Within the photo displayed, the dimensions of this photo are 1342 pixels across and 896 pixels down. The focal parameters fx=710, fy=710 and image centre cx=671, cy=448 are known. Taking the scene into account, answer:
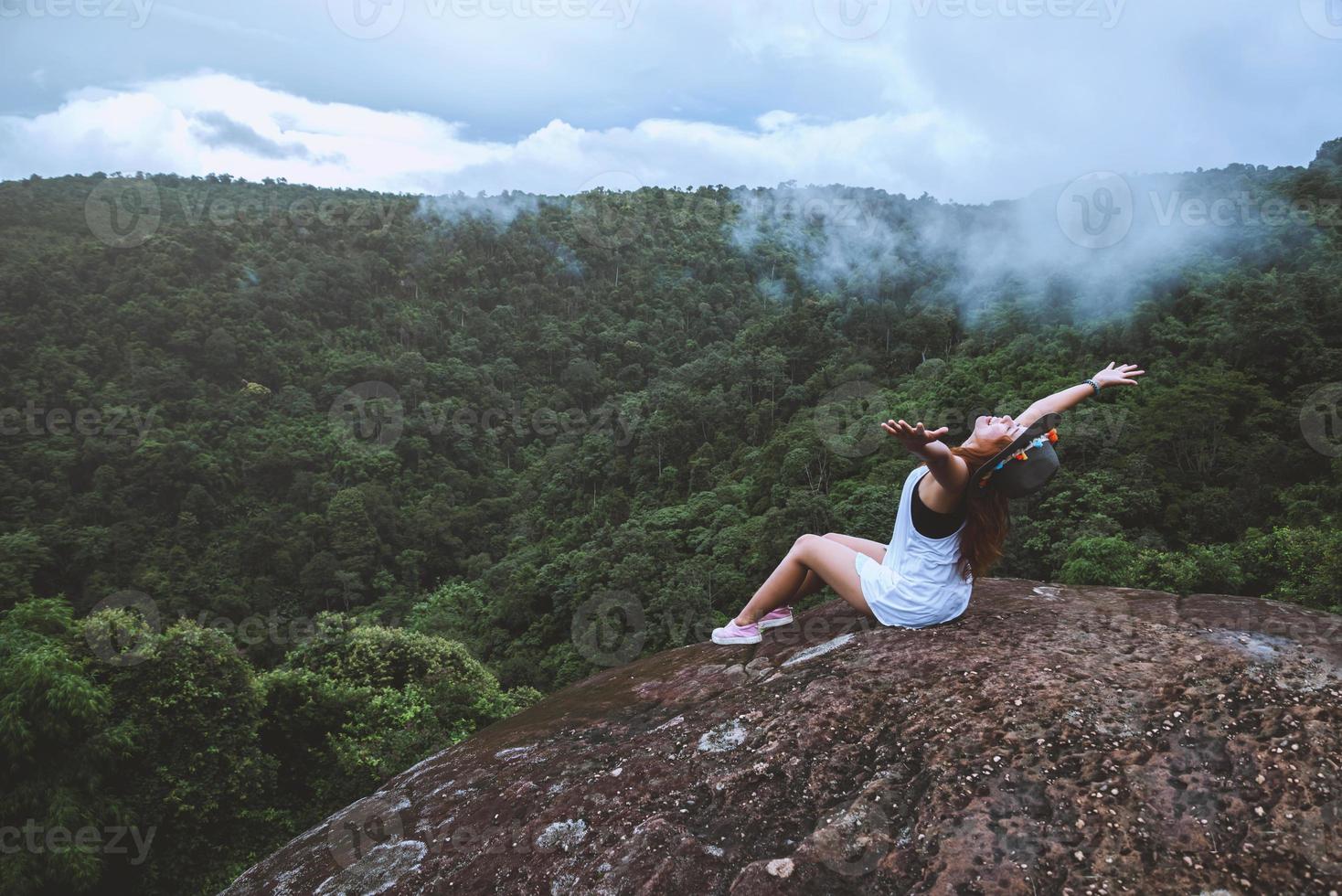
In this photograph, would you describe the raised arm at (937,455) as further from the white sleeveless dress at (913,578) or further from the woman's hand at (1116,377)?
the woman's hand at (1116,377)

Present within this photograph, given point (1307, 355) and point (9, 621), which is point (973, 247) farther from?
point (9, 621)

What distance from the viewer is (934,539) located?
3.84 meters

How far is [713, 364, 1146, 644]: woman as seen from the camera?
3.36 m

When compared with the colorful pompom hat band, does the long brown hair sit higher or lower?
lower

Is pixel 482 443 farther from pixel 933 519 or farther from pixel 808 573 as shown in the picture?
pixel 933 519

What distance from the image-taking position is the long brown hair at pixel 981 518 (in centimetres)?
352

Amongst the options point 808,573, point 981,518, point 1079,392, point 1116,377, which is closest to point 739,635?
point 808,573

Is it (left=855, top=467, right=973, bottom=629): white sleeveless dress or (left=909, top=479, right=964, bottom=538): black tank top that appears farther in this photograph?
(left=855, top=467, right=973, bottom=629): white sleeveless dress

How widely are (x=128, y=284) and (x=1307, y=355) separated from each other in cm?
7203

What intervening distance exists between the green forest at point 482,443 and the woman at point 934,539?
8.09 metres

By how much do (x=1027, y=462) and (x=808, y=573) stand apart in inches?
64.7

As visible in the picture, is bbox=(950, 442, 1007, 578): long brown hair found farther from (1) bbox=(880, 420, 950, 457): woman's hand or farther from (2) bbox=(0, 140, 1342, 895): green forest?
(2) bbox=(0, 140, 1342, 895): green forest

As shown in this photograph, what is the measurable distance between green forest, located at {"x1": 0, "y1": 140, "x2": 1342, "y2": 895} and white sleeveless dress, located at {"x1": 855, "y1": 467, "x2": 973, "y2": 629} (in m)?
8.11

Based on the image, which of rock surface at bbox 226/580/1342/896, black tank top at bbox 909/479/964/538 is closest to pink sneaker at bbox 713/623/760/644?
rock surface at bbox 226/580/1342/896
